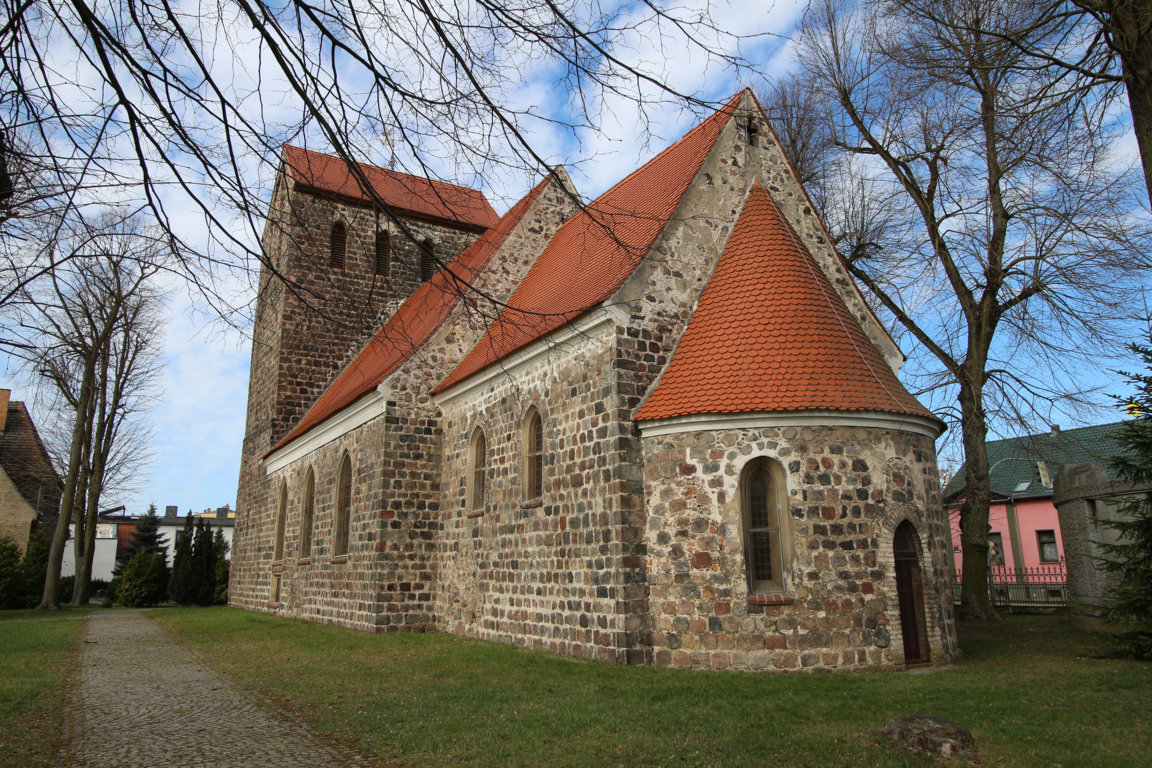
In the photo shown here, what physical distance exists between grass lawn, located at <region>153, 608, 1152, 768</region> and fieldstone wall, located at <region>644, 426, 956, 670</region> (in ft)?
1.57

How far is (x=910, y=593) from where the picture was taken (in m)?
9.84

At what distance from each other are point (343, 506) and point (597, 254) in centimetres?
801

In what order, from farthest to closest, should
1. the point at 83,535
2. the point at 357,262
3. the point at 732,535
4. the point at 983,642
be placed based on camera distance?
the point at 83,535 < the point at 357,262 < the point at 983,642 < the point at 732,535

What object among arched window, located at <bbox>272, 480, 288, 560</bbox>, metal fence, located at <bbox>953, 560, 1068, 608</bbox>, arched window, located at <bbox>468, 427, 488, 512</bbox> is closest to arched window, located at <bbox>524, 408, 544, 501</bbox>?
arched window, located at <bbox>468, 427, 488, 512</bbox>

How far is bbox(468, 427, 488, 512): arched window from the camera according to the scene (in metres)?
13.6

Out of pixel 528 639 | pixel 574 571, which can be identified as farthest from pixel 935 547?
pixel 528 639

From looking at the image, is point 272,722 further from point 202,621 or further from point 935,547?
point 202,621

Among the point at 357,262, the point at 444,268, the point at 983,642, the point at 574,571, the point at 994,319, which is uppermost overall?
the point at 357,262

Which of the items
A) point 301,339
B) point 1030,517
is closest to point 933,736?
point 301,339

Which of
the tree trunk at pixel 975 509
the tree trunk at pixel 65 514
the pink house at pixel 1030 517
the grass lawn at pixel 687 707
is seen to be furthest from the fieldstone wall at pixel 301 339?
the pink house at pixel 1030 517

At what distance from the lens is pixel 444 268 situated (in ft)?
14.4

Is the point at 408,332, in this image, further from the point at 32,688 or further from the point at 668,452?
the point at 32,688

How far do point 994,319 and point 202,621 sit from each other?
19142 mm

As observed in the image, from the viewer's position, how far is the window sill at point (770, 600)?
9164mm
